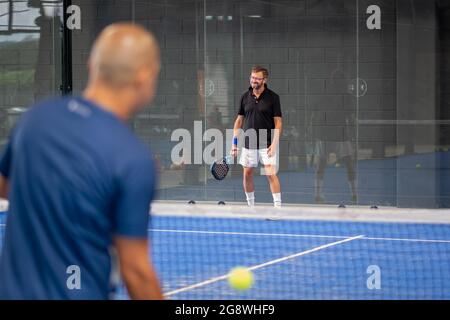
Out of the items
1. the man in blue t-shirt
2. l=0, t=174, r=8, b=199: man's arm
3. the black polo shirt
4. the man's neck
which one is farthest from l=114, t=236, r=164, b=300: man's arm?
the black polo shirt

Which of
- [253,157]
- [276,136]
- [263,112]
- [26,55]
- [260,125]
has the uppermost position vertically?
[26,55]

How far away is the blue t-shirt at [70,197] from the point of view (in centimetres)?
254

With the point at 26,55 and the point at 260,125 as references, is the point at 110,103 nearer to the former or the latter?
the point at 260,125

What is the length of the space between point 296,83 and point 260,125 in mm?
2042

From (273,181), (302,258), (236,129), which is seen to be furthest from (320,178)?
(302,258)

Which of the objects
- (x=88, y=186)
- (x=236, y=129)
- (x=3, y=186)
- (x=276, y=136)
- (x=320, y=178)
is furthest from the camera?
(x=320, y=178)

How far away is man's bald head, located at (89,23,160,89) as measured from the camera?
2568 millimetres

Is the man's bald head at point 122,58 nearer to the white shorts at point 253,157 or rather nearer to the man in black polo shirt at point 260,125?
the man in black polo shirt at point 260,125

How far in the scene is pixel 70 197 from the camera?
2.56 m

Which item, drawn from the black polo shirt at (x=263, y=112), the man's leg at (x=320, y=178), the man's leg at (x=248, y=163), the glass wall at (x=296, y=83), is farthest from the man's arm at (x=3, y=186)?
the man's leg at (x=320, y=178)

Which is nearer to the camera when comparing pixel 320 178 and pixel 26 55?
pixel 320 178

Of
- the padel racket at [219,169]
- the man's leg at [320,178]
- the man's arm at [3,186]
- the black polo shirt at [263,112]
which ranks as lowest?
the man's leg at [320,178]

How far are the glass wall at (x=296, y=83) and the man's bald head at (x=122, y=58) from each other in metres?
10.6

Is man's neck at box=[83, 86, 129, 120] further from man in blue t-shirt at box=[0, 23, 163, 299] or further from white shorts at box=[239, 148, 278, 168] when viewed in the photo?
white shorts at box=[239, 148, 278, 168]
